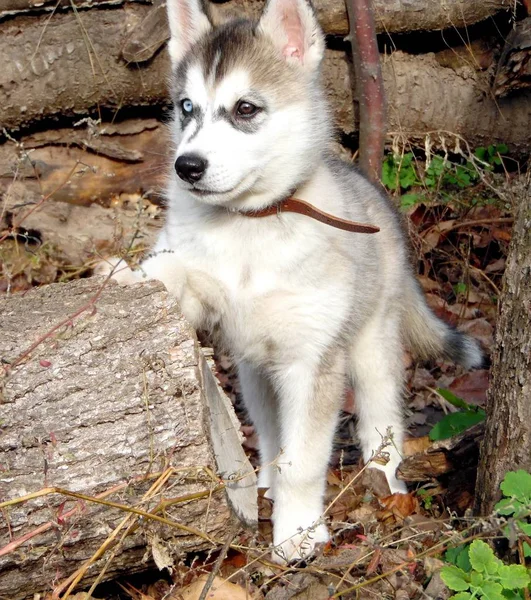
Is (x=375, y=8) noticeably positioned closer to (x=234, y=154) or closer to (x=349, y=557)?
(x=234, y=154)

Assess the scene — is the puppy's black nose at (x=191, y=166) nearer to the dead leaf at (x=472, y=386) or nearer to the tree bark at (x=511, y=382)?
the tree bark at (x=511, y=382)

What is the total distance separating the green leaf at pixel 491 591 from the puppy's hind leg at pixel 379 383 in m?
1.50

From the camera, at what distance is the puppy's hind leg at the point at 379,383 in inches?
147

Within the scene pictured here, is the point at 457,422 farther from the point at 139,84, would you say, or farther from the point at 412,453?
the point at 139,84

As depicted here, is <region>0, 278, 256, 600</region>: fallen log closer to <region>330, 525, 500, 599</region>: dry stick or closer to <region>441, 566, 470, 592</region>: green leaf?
<region>330, 525, 500, 599</region>: dry stick

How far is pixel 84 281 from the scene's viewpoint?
9.46ft

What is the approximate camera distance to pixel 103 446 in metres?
2.40

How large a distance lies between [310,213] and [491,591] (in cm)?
154

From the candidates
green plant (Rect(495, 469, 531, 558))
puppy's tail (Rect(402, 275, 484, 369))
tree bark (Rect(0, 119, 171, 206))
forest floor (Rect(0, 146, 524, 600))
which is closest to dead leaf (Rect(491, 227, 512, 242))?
forest floor (Rect(0, 146, 524, 600))

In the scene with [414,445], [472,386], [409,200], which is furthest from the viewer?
[409,200]

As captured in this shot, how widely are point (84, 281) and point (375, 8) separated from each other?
324cm

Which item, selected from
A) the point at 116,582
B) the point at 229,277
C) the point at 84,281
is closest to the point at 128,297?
the point at 84,281

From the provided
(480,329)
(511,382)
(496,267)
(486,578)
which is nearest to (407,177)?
(496,267)

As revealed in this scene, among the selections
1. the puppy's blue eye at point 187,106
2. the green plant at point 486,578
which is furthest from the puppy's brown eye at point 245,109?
the green plant at point 486,578
